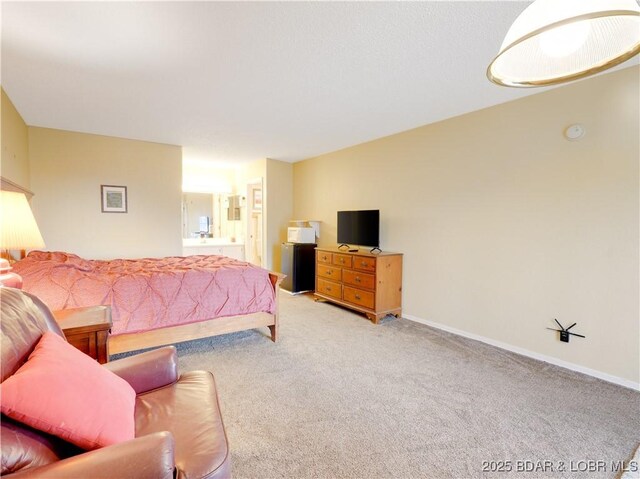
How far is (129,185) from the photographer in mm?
4410

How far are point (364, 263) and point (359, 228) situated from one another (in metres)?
0.59

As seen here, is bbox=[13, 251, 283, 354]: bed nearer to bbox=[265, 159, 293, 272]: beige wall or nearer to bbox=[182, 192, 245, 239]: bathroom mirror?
bbox=[265, 159, 293, 272]: beige wall

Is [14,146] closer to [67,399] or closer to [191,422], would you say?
[67,399]

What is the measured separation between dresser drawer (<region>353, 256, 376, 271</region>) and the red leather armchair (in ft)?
8.19

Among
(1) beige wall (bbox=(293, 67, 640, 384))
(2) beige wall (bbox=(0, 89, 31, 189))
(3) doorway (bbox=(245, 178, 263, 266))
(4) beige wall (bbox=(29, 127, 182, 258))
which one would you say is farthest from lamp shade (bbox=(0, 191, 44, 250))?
(3) doorway (bbox=(245, 178, 263, 266))

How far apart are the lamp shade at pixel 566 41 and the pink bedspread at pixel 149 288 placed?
2.54m

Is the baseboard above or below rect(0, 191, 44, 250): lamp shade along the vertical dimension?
below

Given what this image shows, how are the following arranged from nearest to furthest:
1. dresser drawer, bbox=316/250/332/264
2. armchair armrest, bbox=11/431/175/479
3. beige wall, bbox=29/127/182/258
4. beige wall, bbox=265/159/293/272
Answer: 1. armchair armrest, bbox=11/431/175/479
2. beige wall, bbox=29/127/182/258
3. dresser drawer, bbox=316/250/332/264
4. beige wall, bbox=265/159/293/272

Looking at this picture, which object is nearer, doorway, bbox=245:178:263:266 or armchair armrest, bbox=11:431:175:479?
armchair armrest, bbox=11:431:175:479

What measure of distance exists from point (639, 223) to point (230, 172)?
6.28m

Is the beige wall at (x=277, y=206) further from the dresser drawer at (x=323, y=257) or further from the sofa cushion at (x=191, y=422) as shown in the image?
the sofa cushion at (x=191, y=422)

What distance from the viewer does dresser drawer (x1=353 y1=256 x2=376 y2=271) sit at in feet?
12.1

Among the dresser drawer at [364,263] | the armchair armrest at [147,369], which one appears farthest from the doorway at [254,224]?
the armchair armrest at [147,369]

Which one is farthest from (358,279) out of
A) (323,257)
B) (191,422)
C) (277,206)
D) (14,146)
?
(14,146)
